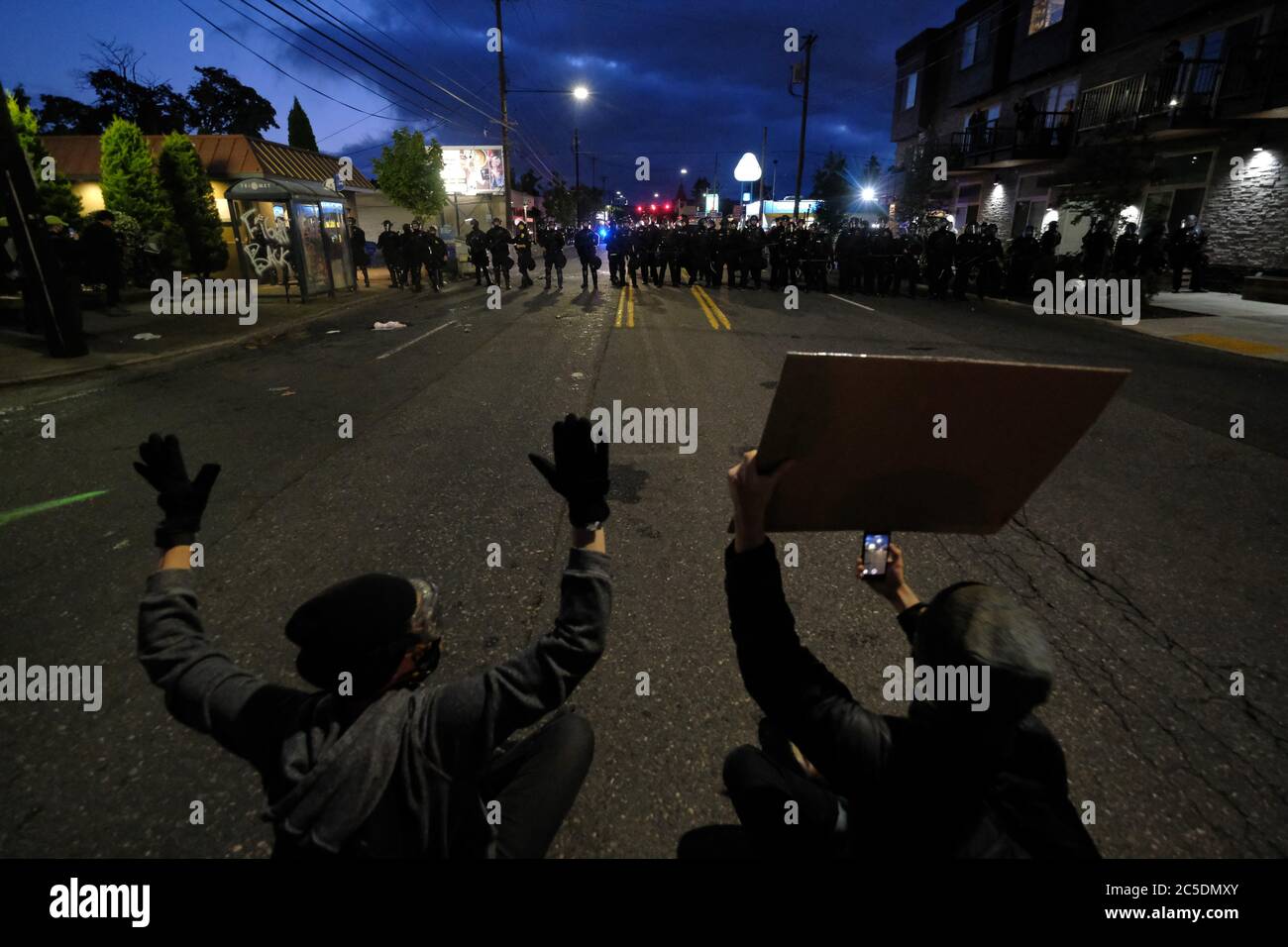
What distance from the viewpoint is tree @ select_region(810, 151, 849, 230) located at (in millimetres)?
35781

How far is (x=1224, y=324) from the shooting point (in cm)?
1269

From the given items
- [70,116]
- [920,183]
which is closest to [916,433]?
[920,183]

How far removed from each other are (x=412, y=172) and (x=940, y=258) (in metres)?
24.9

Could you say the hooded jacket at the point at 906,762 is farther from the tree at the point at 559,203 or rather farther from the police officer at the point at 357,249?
the tree at the point at 559,203

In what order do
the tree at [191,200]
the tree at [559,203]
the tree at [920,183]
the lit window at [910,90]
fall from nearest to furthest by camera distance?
the tree at [191,200]
the tree at [920,183]
the lit window at [910,90]
the tree at [559,203]

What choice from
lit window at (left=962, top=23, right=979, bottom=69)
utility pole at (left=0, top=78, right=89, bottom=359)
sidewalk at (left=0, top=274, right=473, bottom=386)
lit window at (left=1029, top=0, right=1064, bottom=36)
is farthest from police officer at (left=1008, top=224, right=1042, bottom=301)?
utility pole at (left=0, top=78, right=89, bottom=359)

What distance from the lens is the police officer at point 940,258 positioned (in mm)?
17219

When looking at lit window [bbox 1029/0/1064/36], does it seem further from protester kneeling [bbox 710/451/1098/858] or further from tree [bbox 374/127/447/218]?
protester kneeling [bbox 710/451/1098/858]

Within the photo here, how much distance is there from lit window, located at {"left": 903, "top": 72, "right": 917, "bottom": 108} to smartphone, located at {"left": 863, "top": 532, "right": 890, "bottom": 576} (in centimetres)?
4242

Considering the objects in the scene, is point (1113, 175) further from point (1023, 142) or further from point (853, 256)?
point (1023, 142)

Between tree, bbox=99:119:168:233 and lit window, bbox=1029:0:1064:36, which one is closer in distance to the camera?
tree, bbox=99:119:168:233

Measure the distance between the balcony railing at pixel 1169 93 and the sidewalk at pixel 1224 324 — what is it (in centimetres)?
489

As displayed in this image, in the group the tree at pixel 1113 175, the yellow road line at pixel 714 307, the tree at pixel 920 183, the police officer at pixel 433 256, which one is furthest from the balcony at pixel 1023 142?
the police officer at pixel 433 256

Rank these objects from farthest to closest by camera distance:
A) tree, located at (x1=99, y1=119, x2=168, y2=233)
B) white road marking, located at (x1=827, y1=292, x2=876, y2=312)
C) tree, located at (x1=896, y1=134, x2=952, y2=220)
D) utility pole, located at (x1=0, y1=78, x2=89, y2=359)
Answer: tree, located at (x1=896, y1=134, x2=952, y2=220), tree, located at (x1=99, y1=119, x2=168, y2=233), white road marking, located at (x1=827, y1=292, x2=876, y2=312), utility pole, located at (x1=0, y1=78, x2=89, y2=359)
